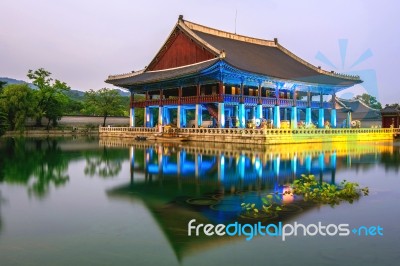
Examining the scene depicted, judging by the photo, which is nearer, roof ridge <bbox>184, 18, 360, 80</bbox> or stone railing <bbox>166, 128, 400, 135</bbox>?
stone railing <bbox>166, 128, 400, 135</bbox>

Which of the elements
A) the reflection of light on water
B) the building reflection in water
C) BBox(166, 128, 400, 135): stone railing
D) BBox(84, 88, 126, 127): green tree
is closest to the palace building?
BBox(166, 128, 400, 135): stone railing

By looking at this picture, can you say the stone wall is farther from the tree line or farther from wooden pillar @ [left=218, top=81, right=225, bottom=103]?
wooden pillar @ [left=218, top=81, right=225, bottom=103]

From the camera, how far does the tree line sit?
212 feet

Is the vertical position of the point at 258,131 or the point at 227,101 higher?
the point at 227,101

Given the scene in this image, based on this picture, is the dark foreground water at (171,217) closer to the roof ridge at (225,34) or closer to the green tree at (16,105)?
the roof ridge at (225,34)

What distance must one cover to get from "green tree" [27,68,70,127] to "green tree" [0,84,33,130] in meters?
5.09

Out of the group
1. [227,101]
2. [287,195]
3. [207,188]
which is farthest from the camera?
[227,101]

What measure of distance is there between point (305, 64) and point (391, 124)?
54.0ft

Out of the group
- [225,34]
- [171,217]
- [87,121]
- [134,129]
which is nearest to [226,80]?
[225,34]

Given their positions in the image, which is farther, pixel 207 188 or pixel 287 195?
pixel 207 188

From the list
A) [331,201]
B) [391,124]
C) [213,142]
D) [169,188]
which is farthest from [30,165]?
[391,124]

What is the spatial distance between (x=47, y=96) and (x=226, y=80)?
41.9m

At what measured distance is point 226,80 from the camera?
45.3 metres

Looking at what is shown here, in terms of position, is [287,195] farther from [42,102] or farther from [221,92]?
[42,102]
